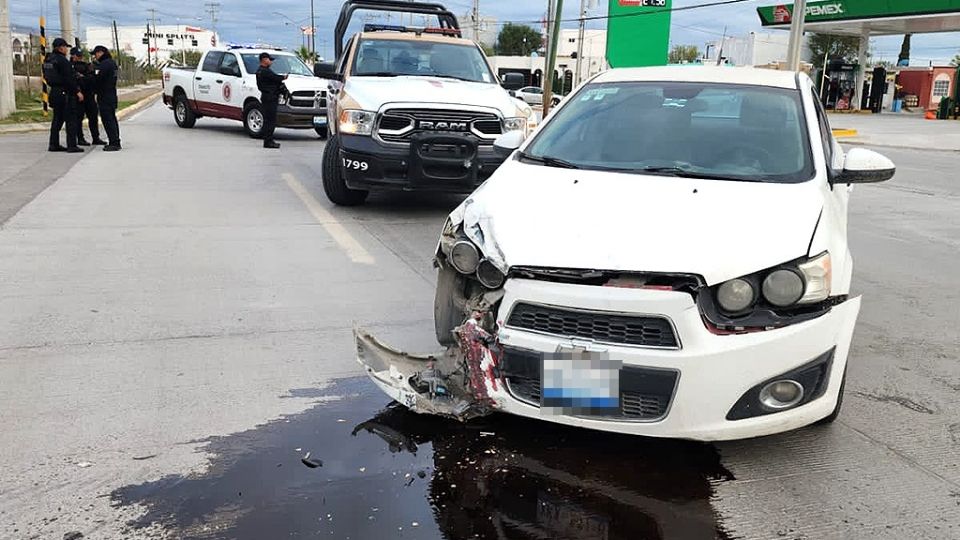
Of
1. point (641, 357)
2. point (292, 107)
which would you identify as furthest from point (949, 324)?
point (292, 107)

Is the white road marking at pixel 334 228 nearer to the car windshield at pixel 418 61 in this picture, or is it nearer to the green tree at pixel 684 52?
the car windshield at pixel 418 61

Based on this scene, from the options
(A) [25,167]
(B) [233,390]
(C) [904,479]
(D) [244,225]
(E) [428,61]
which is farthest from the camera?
(A) [25,167]

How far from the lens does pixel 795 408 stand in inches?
130

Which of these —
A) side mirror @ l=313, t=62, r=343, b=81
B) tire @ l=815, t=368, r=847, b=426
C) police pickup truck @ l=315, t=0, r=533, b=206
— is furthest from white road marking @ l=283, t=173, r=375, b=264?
tire @ l=815, t=368, r=847, b=426

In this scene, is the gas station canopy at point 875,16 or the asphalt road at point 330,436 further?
the gas station canopy at point 875,16

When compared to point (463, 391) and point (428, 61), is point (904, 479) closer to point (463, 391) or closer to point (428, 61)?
point (463, 391)

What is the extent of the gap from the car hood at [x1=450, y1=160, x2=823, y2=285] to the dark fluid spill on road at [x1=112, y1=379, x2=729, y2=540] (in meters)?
0.86

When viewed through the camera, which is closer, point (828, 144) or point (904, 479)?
point (904, 479)

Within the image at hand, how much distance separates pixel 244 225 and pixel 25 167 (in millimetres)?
5907

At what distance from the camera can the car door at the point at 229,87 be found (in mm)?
18312

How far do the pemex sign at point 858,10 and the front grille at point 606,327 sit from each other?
3970 cm

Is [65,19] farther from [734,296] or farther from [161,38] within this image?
[161,38]

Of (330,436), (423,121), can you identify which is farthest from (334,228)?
(330,436)

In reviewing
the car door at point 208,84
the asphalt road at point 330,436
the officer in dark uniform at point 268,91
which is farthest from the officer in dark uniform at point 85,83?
the asphalt road at point 330,436
